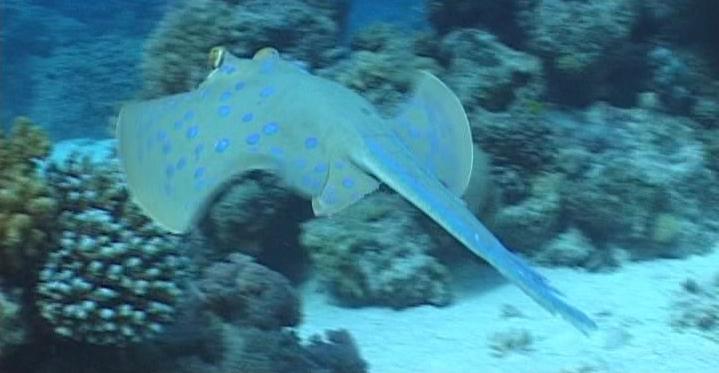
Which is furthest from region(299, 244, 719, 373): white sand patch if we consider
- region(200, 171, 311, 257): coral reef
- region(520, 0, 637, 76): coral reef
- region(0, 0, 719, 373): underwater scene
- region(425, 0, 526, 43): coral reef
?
region(425, 0, 526, 43): coral reef

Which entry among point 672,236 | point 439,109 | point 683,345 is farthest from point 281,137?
point 672,236

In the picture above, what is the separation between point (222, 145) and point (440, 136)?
39.2 inches

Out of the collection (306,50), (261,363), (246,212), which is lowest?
(261,363)

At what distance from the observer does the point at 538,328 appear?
382cm

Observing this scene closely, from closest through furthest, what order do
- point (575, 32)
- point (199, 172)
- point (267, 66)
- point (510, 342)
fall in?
point (199, 172) → point (267, 66) → point (510, 342) → point (575, 32)

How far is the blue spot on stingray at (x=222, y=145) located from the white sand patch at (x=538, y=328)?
1173 mm

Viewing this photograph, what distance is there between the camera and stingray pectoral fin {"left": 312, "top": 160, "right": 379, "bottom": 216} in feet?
9.63

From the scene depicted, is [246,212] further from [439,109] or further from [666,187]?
[666,187]

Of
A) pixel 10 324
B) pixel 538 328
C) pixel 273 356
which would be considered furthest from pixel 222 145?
pixel 538 328

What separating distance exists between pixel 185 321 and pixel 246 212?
1.00 metres

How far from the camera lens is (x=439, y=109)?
3.48 m

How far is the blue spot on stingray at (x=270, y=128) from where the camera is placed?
320cm

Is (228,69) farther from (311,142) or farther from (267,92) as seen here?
(311,142)

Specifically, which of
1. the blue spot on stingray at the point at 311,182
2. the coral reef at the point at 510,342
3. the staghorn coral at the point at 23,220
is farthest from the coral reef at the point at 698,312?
the staghorn coral at the point at 23,220
